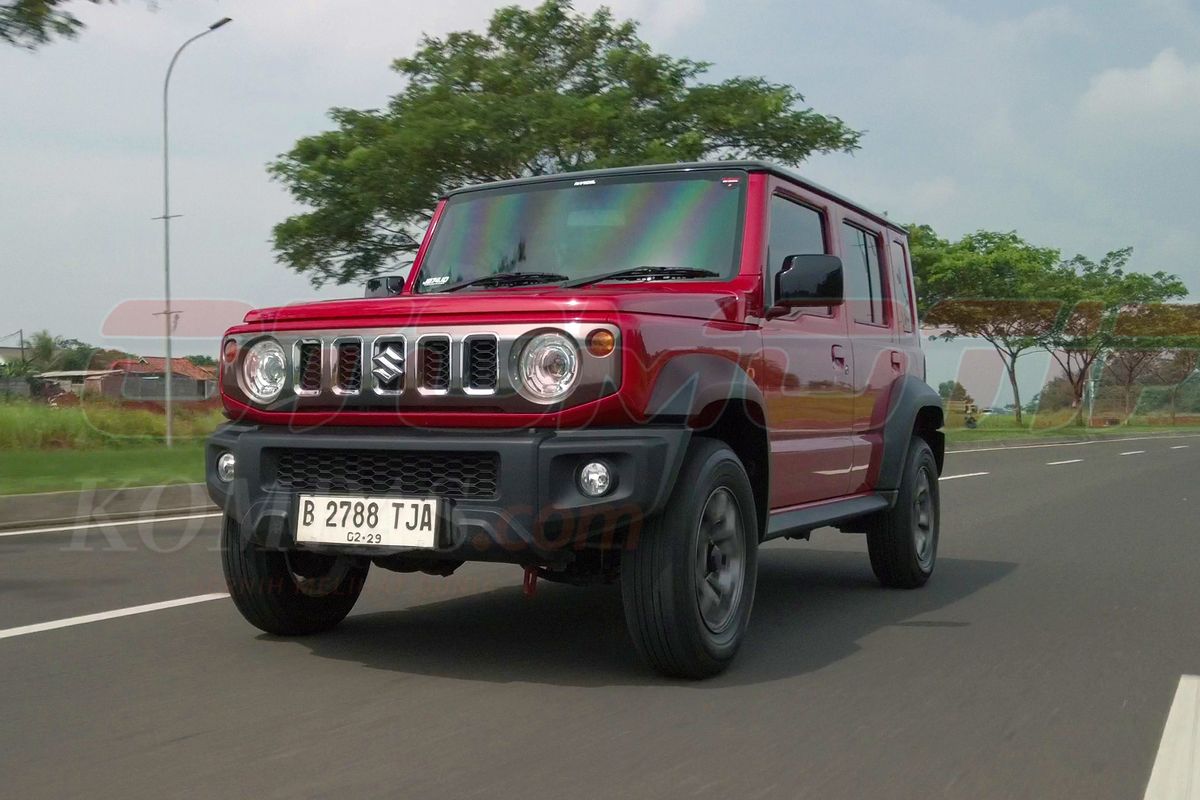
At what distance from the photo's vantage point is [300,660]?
481 centimetres

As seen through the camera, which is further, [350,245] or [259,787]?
[350,245]

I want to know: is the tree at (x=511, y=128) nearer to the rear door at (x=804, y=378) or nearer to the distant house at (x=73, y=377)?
the distant house at (x=73, y=377)

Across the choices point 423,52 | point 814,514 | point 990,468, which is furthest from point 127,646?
point 423,52

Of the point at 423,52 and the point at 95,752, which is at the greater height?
the point at 423,52

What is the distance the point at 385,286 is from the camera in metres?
6.04

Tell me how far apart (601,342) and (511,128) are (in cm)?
1738

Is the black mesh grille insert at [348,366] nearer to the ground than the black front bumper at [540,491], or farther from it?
farther from it

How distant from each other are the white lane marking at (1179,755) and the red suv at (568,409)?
145 centimetres

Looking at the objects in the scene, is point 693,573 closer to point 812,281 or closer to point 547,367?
point 547,367

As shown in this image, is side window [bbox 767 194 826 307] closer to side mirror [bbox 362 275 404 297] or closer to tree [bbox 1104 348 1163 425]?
side mirror [bbox 362 275 404 297]

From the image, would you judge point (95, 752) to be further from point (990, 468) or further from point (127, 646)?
point (990, 468)

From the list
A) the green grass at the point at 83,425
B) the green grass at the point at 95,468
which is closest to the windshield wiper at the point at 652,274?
the green grass at the point at 95,468

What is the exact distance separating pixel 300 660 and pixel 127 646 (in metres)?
0.78

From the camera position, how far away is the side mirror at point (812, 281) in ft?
16.7
